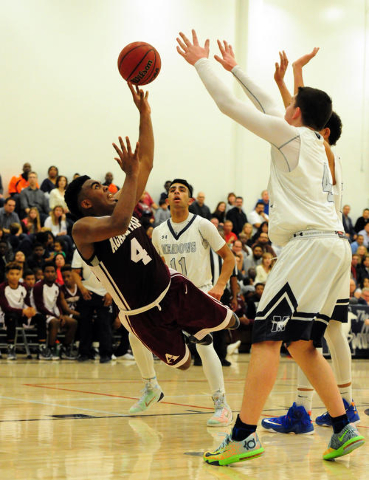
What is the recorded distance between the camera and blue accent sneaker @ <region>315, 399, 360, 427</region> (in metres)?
5.16

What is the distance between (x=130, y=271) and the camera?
429 cm

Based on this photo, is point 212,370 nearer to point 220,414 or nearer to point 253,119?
point 220,414

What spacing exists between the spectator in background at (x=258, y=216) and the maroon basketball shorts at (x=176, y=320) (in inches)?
572

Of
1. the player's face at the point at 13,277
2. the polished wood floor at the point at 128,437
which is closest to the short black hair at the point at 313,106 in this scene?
the polished wood floor at the point at 128,437

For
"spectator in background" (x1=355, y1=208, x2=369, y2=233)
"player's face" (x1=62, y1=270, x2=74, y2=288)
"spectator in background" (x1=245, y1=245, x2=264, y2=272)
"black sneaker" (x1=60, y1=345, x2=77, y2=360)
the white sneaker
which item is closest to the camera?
"black sneaker" (x1=60, y1=345, x2=77, y2=360)

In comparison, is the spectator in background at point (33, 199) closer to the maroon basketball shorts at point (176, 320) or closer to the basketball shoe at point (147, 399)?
the basketball shoe at point (147, 399)

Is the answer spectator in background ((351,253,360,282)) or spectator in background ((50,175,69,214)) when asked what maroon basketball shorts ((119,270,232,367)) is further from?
spectator in background ((351,253,360,282))

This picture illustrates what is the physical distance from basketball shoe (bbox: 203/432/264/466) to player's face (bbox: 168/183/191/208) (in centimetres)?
287

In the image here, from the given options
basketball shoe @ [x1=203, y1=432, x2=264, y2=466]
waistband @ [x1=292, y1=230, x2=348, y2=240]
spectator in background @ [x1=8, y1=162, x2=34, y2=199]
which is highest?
spectator in background @ [x1=8, y1=162, x2=34, y2=199]

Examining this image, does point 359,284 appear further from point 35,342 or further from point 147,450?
point 147,450

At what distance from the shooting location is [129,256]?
4297mm

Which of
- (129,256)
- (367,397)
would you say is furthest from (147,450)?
(367,397)

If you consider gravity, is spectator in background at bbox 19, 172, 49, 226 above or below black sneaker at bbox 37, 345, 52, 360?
above

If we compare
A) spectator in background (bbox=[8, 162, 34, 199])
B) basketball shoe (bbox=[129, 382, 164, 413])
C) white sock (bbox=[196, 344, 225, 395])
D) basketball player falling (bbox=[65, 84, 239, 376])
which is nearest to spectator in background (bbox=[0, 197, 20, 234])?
spectator in background (bbox=[8, 162, 34, 199])
